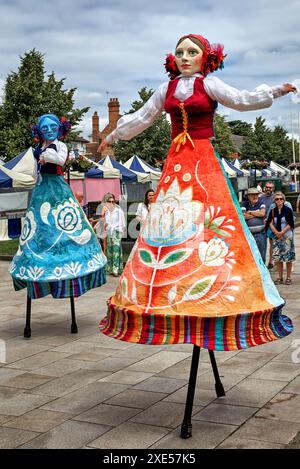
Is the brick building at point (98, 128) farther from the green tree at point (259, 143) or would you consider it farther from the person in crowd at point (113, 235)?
the person in crowd at point (113, 235)

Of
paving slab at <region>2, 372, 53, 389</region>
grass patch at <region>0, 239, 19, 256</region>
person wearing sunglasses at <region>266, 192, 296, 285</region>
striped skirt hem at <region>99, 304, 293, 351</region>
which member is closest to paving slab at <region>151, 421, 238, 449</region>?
striped skirt hem at <region>99, 304, 293, 351</region>

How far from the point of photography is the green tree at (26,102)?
30641mm

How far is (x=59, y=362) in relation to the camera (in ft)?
20.7

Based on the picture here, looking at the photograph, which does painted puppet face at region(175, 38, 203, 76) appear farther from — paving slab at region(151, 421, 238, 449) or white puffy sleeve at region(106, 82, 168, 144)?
paving slab at region(151, 421, 238, 449)

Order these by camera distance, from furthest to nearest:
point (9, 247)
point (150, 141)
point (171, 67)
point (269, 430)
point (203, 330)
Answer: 1. point (150, 141)
2. point (9, 247)
3. point (171, 67)
4. point (269, 430)
5. point (203, 330)

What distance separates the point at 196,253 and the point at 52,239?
3.23 m

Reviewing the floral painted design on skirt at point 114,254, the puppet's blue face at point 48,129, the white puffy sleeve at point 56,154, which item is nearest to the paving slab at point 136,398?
the white puffy sleeve at point 56,154

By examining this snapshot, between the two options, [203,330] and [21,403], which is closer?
[203,330]

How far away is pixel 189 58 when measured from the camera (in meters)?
4.50

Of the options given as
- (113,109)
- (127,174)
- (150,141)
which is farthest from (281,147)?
(127,174)

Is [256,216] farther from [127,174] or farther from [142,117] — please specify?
[127,174]

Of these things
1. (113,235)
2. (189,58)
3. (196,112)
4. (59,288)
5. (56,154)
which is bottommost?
(59,288)

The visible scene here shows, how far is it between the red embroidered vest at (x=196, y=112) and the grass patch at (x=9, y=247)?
12511 millimetres
